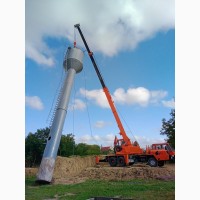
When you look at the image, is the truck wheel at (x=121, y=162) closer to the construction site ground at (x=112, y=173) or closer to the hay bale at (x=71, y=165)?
the construction site ground at (x=112, y=173)

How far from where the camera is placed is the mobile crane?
26.8 ft

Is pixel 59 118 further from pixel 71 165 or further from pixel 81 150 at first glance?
pixel 81 150

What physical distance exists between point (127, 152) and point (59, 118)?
3.14m

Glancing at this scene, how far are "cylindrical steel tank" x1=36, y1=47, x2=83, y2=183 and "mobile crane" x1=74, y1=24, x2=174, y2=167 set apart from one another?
1274mm

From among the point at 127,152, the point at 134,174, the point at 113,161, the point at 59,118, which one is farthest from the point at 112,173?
the point at 59,118

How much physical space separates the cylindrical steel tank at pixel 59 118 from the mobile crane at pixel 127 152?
4.18 ft

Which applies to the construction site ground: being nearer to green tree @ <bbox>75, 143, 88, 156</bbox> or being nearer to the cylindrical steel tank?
the cylindrical steel tank

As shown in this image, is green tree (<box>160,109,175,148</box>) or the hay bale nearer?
green tree (<box>160,109,175,148</box>)

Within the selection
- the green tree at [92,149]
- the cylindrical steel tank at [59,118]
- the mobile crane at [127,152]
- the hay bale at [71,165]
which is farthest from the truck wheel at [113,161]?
the cylindrical steel tank at [59,118]

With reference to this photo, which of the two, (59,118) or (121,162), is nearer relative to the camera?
(59,118)

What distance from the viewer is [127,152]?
8.30 metres

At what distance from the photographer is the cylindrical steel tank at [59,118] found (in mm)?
5543

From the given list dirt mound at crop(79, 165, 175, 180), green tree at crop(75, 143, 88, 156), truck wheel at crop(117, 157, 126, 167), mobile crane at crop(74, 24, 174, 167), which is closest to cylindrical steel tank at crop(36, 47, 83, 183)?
mobile crane at crop(74, 24, 174, 167)
